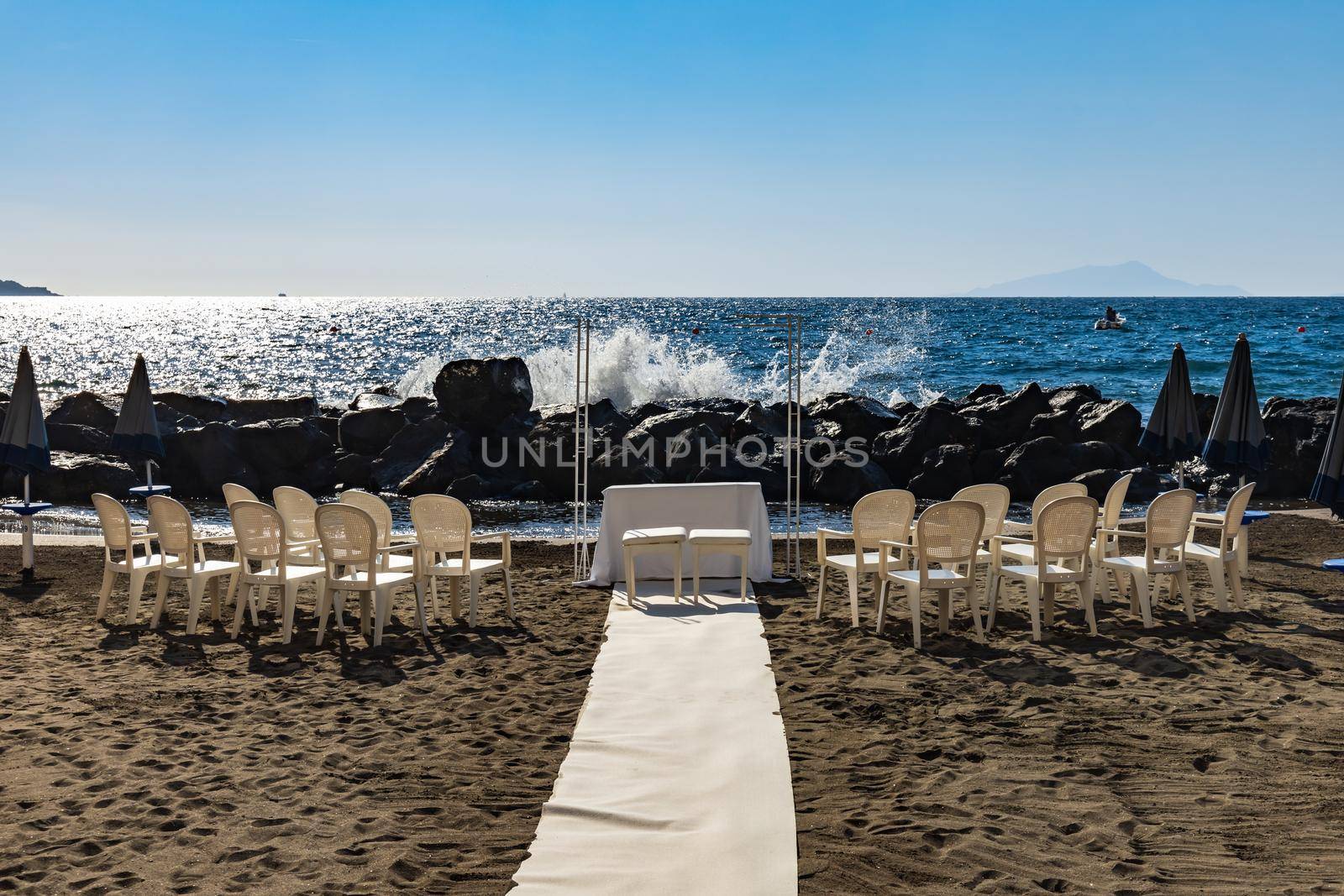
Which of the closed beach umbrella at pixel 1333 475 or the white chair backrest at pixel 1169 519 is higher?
the closed beach umbrella at pixel 1333 475


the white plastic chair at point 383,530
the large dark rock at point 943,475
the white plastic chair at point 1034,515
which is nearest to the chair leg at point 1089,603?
the white plastic chair at point 1034,515

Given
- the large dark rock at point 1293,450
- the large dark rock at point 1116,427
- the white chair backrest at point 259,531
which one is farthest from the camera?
the large dark rock at point 1116,427

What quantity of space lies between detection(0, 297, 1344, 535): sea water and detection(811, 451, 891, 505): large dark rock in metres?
0.87

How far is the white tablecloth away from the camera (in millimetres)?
9859

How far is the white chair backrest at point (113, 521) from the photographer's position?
842 centimetres

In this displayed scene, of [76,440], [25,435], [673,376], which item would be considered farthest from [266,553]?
[673,376]

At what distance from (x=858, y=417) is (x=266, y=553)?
1658 cm

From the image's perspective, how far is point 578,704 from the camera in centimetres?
632

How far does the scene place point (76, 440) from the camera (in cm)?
2209

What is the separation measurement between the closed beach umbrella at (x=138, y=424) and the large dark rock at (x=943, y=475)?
1248cm

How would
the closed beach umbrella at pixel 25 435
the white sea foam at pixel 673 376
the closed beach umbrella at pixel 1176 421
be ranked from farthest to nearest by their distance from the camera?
1. the white sea foam at pixel 673 376
2. the closed beach umbrella at pixel 1176 421
3. the closed beach umbrella at pixel 25 435

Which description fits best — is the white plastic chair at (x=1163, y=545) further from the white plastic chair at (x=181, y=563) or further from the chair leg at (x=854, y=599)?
the white plastic chair at (x=181, y=563)

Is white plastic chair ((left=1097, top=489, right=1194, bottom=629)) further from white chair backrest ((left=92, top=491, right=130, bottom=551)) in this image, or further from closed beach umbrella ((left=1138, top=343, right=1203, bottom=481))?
white chair backrest ((left=92, top=491, right=130, bottom=551))

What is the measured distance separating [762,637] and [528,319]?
98.2 metres
